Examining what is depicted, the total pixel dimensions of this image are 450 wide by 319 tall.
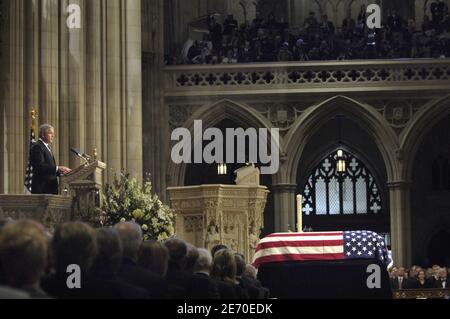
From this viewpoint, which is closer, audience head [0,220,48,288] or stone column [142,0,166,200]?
audience head [0,220,48,288]

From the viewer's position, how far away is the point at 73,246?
5051 mm

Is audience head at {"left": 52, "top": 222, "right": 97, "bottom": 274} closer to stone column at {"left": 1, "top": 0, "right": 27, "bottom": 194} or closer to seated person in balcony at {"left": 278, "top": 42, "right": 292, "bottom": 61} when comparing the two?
stone column at {"left": 1, "top": 0, "right": 27, "bottom": 194}

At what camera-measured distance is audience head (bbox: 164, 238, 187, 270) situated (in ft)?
22.8

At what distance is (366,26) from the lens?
32.5 metres

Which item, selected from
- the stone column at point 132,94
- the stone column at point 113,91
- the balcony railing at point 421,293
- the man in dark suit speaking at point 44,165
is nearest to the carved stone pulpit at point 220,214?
the man in dark suit speaking at point 44,165

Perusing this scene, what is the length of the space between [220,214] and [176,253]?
796cm

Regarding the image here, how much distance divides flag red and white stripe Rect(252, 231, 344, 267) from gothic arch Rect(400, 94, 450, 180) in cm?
1779

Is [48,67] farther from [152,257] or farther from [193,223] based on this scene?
[152,257]

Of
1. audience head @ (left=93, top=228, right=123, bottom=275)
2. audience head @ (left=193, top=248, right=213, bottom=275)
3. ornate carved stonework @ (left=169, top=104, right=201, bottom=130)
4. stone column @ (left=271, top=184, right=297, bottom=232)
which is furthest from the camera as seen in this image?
stone column @ (left=271, top=184, right=297, bottom=232)

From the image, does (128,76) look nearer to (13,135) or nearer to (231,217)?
(13,135)

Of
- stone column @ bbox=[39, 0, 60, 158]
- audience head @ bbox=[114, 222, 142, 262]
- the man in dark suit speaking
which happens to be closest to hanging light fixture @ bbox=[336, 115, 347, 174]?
stone column @ bbox=[39, 0, 60, 158]

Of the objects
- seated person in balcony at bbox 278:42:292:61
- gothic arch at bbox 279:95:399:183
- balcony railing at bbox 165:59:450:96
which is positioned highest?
seated person in balcony at bbox 278:42:292:61

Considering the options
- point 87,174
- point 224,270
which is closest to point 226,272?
point 224,270
